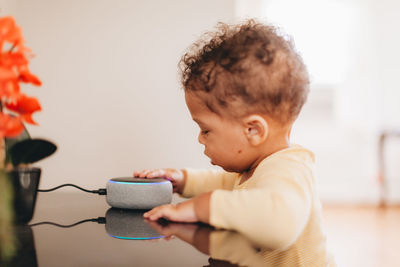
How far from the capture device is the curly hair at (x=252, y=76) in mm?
726

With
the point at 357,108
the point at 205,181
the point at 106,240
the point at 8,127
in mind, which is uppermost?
the point at 8,127

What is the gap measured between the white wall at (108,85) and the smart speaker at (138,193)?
2.00ft

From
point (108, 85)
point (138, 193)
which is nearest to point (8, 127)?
point (138, 193)

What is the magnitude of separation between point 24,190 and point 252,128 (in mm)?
398

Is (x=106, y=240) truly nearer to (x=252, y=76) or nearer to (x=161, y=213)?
(x=161, y=213)

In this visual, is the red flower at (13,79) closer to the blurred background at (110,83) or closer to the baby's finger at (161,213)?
the baby's finger at (161,213)

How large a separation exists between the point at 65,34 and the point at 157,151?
481 mm

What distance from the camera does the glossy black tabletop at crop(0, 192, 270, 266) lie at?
0.41 metres

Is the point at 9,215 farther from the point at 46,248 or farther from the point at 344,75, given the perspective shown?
the point at 344,75

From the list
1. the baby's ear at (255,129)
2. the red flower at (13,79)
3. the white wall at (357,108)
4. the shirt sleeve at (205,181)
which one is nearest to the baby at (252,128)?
the baby's ear at (255,129)

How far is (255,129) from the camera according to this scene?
0.77m

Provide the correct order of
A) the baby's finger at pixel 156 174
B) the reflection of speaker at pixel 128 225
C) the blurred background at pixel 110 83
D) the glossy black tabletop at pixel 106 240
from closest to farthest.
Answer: the glossy black tabletop at pixel 106 240 < the reflection of speaker at pixel 128 225 < the baby's finger at pixel 156 174 < the blurred background at pixel 110 83

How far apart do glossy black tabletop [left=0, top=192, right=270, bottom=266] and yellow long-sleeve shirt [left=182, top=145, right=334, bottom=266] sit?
0.05 m

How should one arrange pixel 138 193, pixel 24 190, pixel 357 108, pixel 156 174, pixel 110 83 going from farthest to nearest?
pixel 357 108 < pixel 110 83 < pixel 156 174 < pixel 138 193 < pixel 24 190
